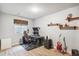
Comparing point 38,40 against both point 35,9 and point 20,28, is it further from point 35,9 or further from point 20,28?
point 35,9

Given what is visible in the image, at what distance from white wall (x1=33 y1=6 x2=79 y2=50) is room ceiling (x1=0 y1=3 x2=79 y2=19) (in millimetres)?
74

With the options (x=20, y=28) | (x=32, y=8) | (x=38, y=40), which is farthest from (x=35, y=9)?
(x=38, y=40)

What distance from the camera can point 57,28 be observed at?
1.73m

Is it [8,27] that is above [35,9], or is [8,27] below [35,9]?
below

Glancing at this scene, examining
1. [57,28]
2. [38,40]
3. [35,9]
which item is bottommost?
[38,40]

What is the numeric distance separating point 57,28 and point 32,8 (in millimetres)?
570

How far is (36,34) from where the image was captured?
1.78m

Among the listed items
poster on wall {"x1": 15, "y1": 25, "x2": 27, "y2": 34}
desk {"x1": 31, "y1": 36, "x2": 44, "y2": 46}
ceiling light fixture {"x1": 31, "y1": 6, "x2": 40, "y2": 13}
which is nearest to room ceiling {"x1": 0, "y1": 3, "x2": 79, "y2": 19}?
ceiling light fixture {"x1": 31, "y1": 6, "x2": 40, "y2": 13}

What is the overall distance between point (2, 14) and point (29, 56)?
0.87 meters

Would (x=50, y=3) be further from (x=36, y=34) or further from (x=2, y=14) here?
(x=2, y=14)

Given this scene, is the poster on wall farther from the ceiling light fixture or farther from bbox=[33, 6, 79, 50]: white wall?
the ceiling light fixture

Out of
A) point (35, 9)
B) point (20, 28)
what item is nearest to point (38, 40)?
point (20, 28)

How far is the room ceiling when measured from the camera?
5.46ft

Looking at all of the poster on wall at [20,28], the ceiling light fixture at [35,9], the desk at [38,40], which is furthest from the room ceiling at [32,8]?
the desk at [38,40]
